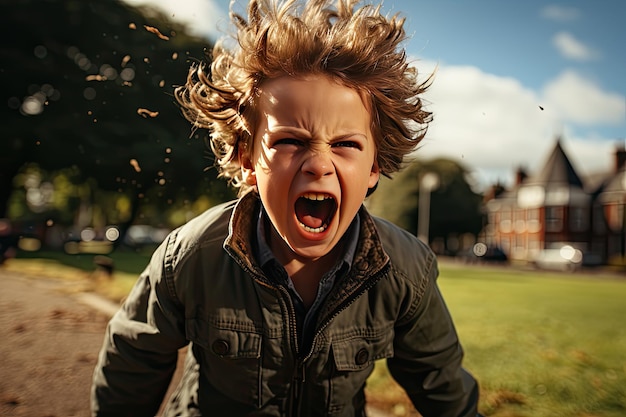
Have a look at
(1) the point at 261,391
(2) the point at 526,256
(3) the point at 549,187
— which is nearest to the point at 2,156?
(1) the point at 261,391

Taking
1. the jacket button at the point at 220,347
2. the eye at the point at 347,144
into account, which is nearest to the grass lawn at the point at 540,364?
the jacket button at the point at 220,347

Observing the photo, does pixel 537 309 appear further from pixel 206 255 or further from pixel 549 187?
pixel 549 187

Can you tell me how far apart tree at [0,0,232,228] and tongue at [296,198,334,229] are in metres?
0.89

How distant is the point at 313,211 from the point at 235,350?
0.48m

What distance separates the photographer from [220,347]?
1.48m

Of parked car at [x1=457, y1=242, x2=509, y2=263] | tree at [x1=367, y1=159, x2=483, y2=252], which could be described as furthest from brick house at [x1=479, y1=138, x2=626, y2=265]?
tree at [x1=367, y1=159, x2=483, y2=252]

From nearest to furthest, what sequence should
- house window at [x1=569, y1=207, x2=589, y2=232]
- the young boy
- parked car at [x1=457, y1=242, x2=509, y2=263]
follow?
the young boy → house window at [x1=569, y1=207, x2=589, y2=232] → parked car at [x1=457, y1=242, x2=509, y2=263]

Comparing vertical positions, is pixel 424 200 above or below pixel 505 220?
above

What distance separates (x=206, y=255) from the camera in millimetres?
1540

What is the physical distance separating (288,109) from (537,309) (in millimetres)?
5068

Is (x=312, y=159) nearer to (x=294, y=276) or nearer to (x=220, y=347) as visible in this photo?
(x=294, y=276)

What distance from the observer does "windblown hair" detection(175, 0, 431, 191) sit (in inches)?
56.4

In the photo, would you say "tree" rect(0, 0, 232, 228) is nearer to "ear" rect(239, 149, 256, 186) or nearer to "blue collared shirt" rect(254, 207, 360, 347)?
"ear" rect(239, 149, 256, 186)

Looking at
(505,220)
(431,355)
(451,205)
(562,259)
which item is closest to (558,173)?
(562,259)
